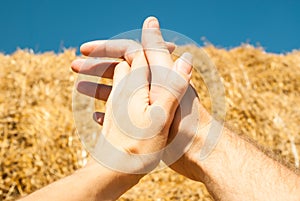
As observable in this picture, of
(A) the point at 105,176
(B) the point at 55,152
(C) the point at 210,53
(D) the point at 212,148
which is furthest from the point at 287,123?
(A) the point at 105,176

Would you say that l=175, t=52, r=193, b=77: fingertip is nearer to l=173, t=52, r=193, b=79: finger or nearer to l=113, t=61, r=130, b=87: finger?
l=173, t=52, r=193, b=79: finger

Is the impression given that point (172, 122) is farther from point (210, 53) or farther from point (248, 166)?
point (210, 53)

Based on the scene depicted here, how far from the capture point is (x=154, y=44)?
5.29ft

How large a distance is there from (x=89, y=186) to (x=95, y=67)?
0.51m

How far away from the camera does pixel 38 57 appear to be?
4.40 meters

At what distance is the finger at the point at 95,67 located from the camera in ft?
5.38

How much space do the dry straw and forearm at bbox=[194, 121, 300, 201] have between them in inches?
37.8

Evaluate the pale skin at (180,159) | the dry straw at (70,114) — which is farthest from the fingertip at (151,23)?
the dry straw at (70,114)

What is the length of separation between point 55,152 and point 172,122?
1781 mm

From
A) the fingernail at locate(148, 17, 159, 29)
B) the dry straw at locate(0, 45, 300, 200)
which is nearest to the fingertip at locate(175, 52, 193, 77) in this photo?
the fingernail at locate(148, 17, 159, 29)

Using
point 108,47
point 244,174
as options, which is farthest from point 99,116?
point 244,174

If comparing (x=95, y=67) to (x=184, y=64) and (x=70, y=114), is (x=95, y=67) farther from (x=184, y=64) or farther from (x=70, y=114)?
(x=70, y=114)

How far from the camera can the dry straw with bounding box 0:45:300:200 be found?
302 cm

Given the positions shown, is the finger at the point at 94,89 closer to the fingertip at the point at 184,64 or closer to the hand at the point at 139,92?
the hand at the point at 139,92
